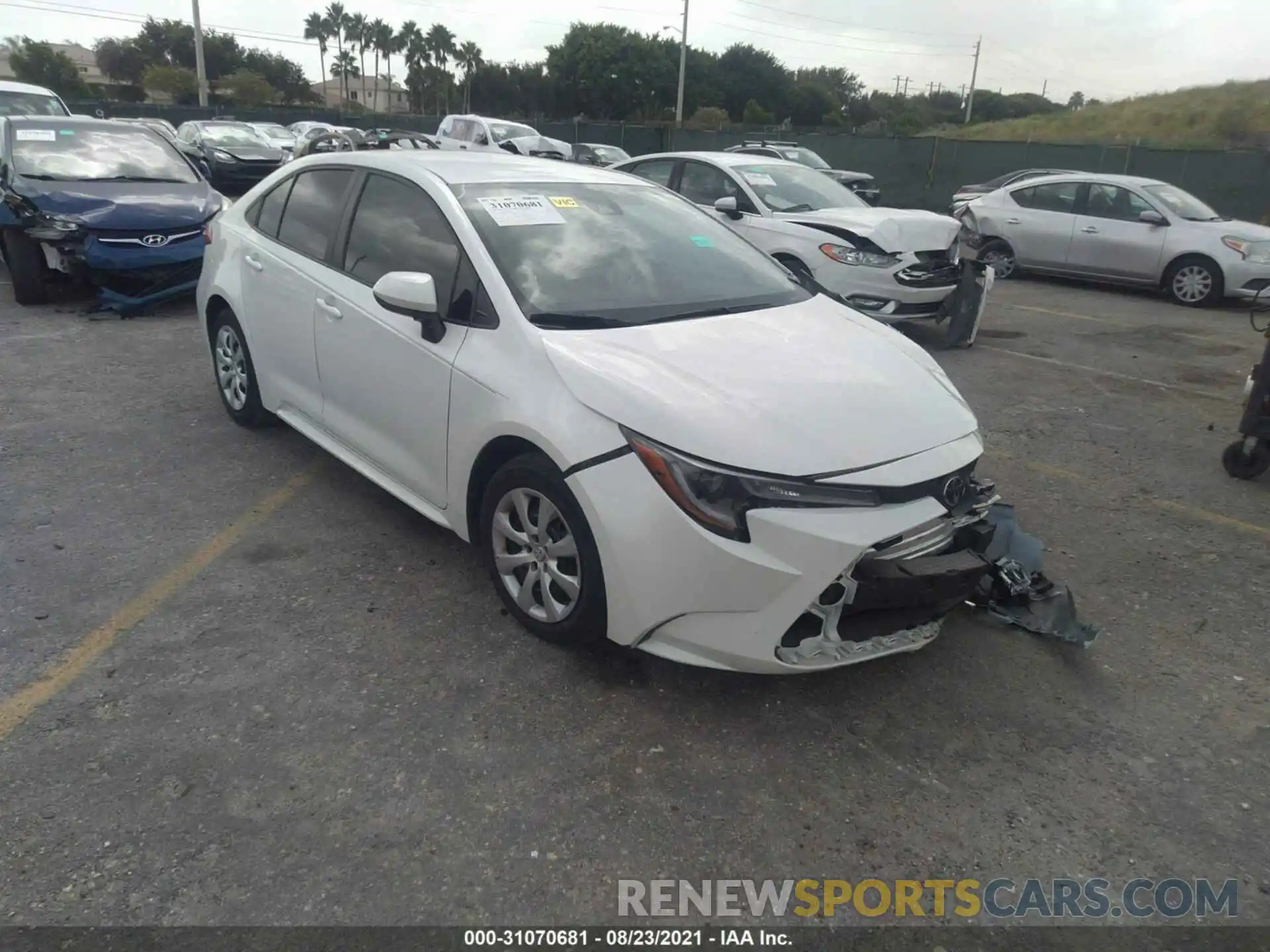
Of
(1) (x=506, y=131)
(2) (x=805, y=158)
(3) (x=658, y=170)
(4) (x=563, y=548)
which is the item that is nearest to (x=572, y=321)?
(4) (x=563, y=548)

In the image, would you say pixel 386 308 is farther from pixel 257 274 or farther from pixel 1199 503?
pixel 1199 503

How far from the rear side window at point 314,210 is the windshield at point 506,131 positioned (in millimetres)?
18018

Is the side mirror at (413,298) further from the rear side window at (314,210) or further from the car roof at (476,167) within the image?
the rear side window at (314,210)

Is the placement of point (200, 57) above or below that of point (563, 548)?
above

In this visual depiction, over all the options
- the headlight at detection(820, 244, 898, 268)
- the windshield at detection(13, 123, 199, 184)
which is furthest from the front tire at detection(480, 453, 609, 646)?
the windshield at detection(13, 123, 199, 184)

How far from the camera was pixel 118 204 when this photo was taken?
8039 millimetres

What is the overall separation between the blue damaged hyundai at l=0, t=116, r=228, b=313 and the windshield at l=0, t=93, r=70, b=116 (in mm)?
5156

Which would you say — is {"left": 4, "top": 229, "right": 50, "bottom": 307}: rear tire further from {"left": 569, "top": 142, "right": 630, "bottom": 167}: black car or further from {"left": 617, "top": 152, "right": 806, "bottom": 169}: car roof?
{"left": 569, "top": 142, "right": 630, "bottom": 167}: black car

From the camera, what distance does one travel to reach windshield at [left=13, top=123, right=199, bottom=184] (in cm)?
859

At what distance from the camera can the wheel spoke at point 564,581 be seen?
311 cm

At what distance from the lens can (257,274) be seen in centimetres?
477

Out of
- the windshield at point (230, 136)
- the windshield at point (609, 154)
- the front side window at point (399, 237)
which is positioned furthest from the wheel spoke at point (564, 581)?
the windshield at point (609, 154)

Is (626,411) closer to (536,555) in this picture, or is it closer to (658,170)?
(536,555)

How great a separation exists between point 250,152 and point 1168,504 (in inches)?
760
